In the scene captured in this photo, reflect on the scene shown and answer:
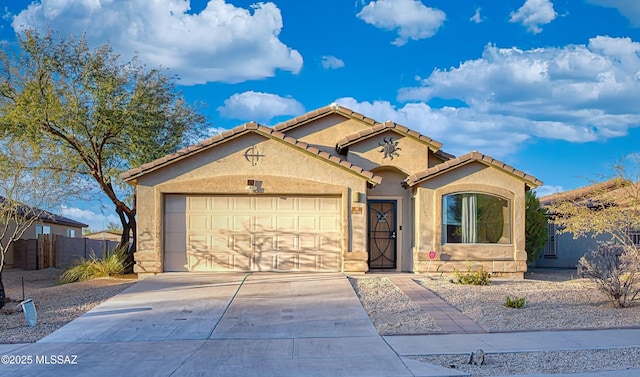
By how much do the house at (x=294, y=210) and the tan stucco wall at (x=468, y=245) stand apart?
29 mm

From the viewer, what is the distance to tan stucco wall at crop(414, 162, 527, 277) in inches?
701

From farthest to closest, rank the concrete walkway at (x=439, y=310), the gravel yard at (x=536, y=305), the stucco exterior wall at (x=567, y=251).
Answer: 1. the stucco exterior wall at (x=567, y=251)
2. the gravel yard at (x=536, y=305)
3. the concrete walkway at (x=439, y=310)

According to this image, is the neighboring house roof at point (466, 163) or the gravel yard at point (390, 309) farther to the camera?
the neighboring house roof at point (466, 163)

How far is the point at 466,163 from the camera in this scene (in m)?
18.0

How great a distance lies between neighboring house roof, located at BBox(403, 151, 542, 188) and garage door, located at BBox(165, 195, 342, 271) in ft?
8.45

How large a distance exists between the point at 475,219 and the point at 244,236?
666 centimetres

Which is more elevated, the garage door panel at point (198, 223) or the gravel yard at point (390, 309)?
the garage door panel at point (198, 223)

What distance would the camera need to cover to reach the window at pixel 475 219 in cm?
1802

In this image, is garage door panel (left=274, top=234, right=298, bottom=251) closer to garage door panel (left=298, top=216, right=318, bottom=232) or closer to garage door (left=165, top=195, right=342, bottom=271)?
garage door (left=165, top=195, right=342, bottom=271)

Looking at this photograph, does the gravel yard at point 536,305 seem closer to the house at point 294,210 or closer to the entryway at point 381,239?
the house at point 294,210

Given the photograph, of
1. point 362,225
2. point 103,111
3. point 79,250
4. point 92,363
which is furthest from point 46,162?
point 79,250

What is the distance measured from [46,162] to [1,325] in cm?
752

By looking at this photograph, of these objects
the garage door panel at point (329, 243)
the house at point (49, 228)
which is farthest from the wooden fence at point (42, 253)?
the garage door panel at point (329, 243)

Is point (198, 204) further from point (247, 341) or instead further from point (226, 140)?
point (247, 341)
